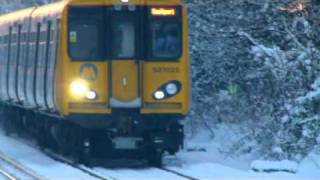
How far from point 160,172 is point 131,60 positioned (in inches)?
81.2

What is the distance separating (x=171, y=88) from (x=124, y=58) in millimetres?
966

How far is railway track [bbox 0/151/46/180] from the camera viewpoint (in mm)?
16469

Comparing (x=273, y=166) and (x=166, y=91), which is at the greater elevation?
(x=166, y=91)

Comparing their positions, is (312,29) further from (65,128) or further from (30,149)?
(30,149)

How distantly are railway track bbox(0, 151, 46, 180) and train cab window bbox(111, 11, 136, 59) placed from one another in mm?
2599

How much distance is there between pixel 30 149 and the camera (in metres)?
22.8

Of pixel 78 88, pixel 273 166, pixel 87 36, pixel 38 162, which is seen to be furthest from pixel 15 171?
pixel 273 166

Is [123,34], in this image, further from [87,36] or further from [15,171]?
[15,171]

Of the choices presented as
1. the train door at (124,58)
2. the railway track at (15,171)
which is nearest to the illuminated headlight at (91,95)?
the train door at (124,58)

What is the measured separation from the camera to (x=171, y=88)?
60.4ft

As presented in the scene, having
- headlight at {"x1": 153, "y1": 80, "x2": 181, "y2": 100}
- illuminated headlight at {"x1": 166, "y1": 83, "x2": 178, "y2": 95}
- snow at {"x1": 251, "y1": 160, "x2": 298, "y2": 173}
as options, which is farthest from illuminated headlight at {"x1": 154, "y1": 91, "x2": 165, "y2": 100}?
snow at {"x1": 251, "y1": 160, "x2": 298, "y2": 173}

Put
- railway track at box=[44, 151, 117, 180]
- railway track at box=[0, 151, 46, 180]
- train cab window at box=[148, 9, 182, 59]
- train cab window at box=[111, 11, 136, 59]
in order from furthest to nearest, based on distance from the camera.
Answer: train cab window at box=[148, 9, 182, 59], train cab window at box=[111, 11, 136, 59], railway track at box=[0, 151, 46, 180], railway track at box=[44, 151, 117, 180]

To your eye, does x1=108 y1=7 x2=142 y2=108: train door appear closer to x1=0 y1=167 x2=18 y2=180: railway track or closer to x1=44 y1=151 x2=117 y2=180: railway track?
x1=44 y1=151 x2=117 y2=180: railway track

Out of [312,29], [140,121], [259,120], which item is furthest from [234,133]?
[140,121]
